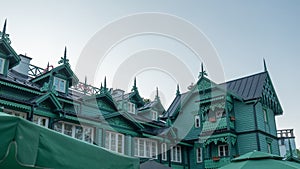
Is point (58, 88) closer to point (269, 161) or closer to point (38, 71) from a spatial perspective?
point (38, 71)

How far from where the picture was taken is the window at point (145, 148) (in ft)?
63.1

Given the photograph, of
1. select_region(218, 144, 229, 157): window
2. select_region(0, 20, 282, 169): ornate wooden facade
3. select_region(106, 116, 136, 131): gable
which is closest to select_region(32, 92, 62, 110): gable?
select_region(0, 20, 282, 169): ornate wooden facade

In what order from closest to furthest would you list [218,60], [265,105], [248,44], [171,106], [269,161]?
[269,161]
[248,44]
[218,60]
[265,105]
[171,106]

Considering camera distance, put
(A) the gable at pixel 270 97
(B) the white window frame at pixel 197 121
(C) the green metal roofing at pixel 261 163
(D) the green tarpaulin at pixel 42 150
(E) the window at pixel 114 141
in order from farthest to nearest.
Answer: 1. (B) the white window frame at pixel 197 121
2. (A) the gable at pixel 270 97
3. (E) the window at pixel 114 141
4. (C) the green metal roofing at pixel 261 163
5. (D) the green tarpaulin at pixel 42 150

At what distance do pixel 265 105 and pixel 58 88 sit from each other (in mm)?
15060

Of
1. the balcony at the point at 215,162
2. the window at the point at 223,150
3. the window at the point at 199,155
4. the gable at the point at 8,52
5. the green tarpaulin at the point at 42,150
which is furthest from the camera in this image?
the window at the point at 199,155

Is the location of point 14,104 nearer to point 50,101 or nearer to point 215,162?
point 50,101

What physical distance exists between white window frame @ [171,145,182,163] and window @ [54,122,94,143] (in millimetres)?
7490

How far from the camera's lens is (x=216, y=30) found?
50.1 ft

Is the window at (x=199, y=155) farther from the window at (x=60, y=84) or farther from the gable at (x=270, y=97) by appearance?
the window at (x=60, y=84)

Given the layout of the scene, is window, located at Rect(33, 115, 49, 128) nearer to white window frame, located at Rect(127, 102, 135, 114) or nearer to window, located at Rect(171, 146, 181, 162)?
white window frame, located at Rect(127, 102, 135, 114)

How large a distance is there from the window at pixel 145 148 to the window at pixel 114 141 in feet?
4.40

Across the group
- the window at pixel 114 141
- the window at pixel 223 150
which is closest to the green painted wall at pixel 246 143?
the window at pixel 223 150

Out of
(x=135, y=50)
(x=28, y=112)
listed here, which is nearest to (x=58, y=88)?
(x=28, y=112)
